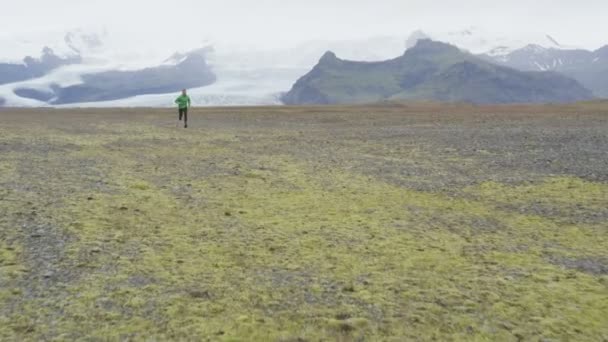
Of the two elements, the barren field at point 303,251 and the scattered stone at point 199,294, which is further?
the scattered stone at point 199,294

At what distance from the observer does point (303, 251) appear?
8773mm

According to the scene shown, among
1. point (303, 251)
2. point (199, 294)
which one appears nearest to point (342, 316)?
point (199, 294)

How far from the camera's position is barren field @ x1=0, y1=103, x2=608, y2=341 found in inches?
240

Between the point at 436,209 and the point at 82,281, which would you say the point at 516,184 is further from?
the point at 82,281

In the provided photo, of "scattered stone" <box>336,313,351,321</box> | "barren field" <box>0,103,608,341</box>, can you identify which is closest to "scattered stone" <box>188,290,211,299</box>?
"barren field" <box>0,103,608,341</box>

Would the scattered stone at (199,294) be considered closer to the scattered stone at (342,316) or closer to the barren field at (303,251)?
the barren field at (303,251)

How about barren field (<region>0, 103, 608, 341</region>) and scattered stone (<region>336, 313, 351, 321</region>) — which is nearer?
barren field (<region>0, 103, 608, 341</region>)

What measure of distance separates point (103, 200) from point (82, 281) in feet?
17.2

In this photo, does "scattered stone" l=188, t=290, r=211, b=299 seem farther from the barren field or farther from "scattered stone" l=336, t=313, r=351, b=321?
"scattered stone" l=336, t=313, r=351, b=321

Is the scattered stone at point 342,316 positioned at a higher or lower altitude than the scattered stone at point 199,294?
lower

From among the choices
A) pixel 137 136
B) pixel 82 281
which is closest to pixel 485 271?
pixel 82 281

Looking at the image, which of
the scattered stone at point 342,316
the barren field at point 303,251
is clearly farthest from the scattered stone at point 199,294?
the scattered stone at point 342,316

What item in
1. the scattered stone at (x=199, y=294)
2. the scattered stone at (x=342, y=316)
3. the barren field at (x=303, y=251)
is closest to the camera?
the barren field at (x=303, y=251)

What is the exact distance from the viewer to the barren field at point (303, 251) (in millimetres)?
6098
